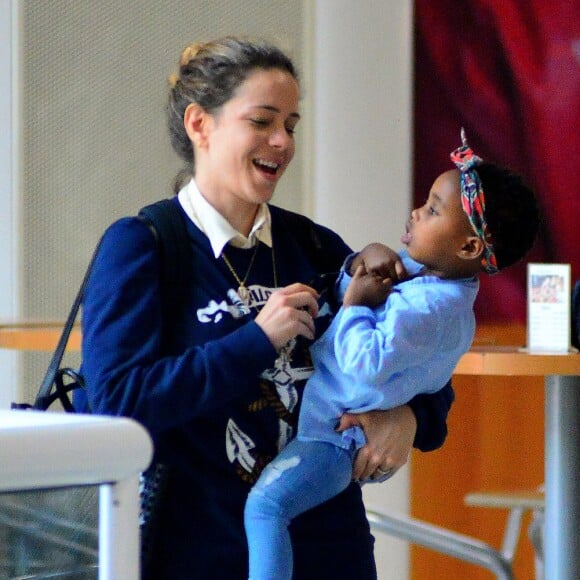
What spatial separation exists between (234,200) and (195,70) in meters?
0.18

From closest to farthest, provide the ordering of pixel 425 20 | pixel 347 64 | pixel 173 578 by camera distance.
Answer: pixel 173 578, pixel 347 64, pixel 425 20

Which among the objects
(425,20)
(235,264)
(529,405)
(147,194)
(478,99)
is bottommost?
(529,405)

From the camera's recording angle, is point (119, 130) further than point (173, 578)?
Yes

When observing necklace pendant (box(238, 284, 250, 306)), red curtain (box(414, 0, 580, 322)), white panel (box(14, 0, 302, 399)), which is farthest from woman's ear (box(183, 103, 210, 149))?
red curtain (box(414, 0, 580, 322))

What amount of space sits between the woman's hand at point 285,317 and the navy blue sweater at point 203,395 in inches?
0.6

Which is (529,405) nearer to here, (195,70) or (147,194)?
(147,194)

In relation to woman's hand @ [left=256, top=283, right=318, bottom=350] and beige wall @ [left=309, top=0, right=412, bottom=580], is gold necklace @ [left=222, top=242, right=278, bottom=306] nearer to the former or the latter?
woman's hand @ [left=256, top=283, right=318, bottom=350]

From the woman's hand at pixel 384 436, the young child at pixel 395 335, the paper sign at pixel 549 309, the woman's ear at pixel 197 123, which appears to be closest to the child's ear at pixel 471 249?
the young child at pixel 395 335

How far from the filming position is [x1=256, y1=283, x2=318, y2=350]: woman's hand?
141cm

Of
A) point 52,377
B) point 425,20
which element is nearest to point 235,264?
point 52,377

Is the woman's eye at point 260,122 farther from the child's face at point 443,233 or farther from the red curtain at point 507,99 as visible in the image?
the red curtain at point 507,99

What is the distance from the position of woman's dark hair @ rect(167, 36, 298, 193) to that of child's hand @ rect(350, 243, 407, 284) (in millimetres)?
250

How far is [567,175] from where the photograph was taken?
4281 millimetres

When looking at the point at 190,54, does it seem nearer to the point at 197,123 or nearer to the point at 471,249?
the point at 197,123
